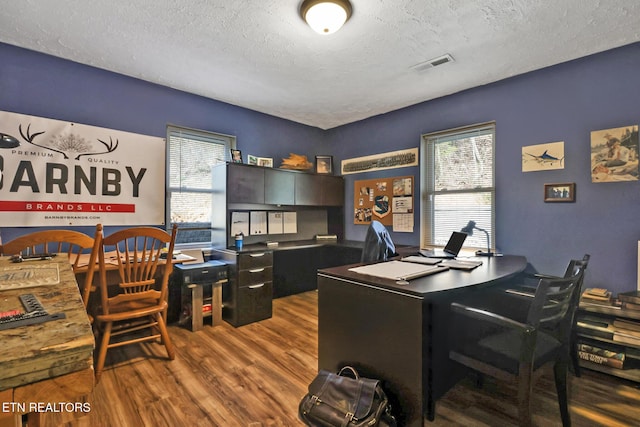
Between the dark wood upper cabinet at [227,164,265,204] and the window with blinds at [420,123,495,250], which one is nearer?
the window with blinds at [420,123,495,250]

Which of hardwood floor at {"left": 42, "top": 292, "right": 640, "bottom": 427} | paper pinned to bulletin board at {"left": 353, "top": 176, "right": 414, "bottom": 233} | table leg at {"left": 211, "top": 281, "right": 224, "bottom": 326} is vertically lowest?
hardwood floor at {"left": 42, "top": 292, "right": 640, "bottom": 427}

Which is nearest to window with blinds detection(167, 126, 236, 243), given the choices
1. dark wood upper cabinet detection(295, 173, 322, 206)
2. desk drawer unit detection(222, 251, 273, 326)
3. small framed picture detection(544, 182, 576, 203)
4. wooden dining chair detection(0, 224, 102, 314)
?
desk drawer unit detection(222, 251, 273, 326)

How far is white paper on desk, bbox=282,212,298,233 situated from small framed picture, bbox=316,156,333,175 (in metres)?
0.79

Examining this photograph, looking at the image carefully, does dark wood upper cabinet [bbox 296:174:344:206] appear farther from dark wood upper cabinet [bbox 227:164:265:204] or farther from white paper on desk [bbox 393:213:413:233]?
white paper on desk [bbox 393:213:413:233]

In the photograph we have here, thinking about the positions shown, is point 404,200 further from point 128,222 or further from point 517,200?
point 128,222

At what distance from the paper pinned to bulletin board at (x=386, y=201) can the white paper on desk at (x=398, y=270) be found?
1888mm

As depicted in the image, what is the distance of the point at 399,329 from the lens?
5.14 feet

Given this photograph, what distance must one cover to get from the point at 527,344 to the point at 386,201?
2.92 meters

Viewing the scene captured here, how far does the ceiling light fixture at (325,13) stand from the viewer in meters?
1.98

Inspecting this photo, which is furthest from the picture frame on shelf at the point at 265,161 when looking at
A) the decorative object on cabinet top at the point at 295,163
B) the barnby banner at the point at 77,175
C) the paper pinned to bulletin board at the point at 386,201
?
the paper pinned to bulletin board at the point at 386,201

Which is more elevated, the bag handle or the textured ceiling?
the textured ceiling

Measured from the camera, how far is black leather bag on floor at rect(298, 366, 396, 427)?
1422 millimetres

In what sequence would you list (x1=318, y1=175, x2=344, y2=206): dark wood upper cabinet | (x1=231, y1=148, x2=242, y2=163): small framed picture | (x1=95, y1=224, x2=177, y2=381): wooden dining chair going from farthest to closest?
(x1=318, y1=175, x2=344, y2=206): dark wood upper cabinet < (x1=231, y1=148, x2=242, y2=163): small framed picture < (x1=95, y1=224, x2=177, y2=381): wooden dining chair

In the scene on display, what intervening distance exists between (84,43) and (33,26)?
307 millimetres
